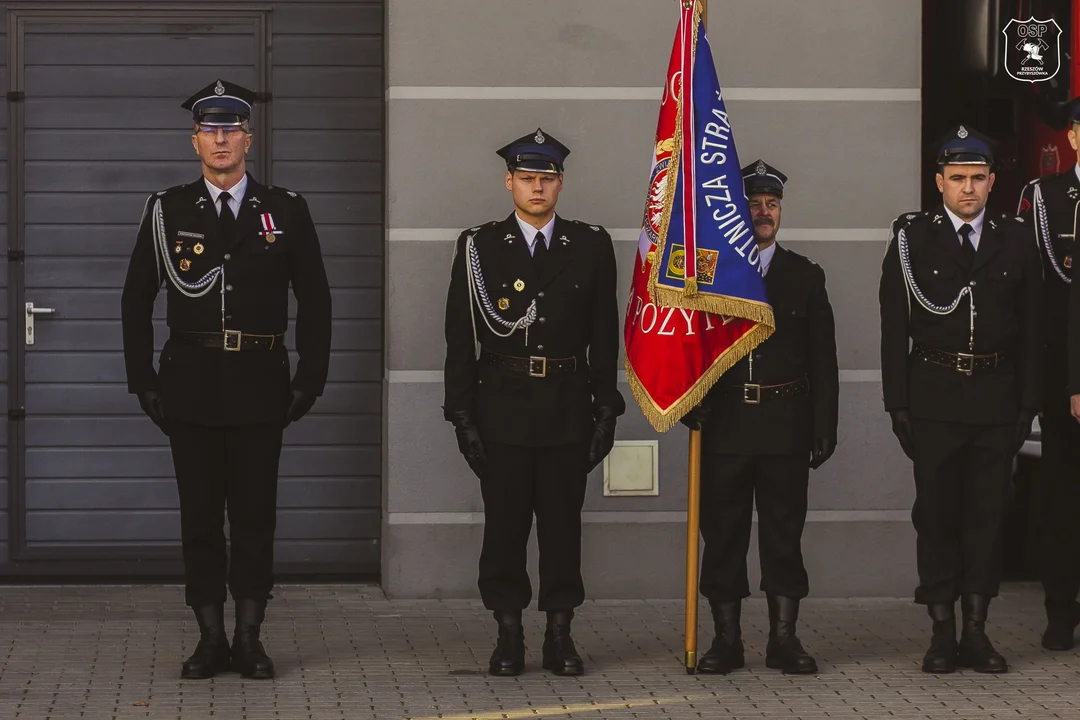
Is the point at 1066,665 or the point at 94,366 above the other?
the point at 94,366

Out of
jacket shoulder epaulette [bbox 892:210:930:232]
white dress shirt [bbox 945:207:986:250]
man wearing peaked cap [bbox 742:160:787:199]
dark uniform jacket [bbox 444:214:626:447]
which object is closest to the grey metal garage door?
dark uniform jacket [bbox 444:214:626:447]

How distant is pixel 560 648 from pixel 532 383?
99 centimetres

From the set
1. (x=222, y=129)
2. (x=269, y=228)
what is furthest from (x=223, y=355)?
(x=222, y=129)

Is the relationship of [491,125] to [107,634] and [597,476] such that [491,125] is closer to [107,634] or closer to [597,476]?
[597,476]

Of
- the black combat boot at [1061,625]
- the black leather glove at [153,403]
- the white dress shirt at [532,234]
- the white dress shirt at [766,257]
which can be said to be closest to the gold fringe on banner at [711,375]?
the white dress shirt at [766,257]

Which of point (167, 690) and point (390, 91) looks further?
point (390, 91)

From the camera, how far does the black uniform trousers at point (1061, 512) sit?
714 centimetres

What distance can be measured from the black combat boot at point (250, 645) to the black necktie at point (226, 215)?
4.54ft

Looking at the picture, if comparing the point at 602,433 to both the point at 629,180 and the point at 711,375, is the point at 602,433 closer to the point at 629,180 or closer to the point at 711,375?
the point at 711,375

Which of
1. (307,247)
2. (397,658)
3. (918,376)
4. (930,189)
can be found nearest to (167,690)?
(397,658)

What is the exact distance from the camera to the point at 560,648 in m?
6.61

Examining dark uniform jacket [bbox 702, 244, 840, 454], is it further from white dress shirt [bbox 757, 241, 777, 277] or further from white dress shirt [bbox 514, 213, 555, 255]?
white dress shirt [bbox 514, 213, 555, 255]

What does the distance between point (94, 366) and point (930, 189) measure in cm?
409

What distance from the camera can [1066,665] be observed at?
22.3 feet
